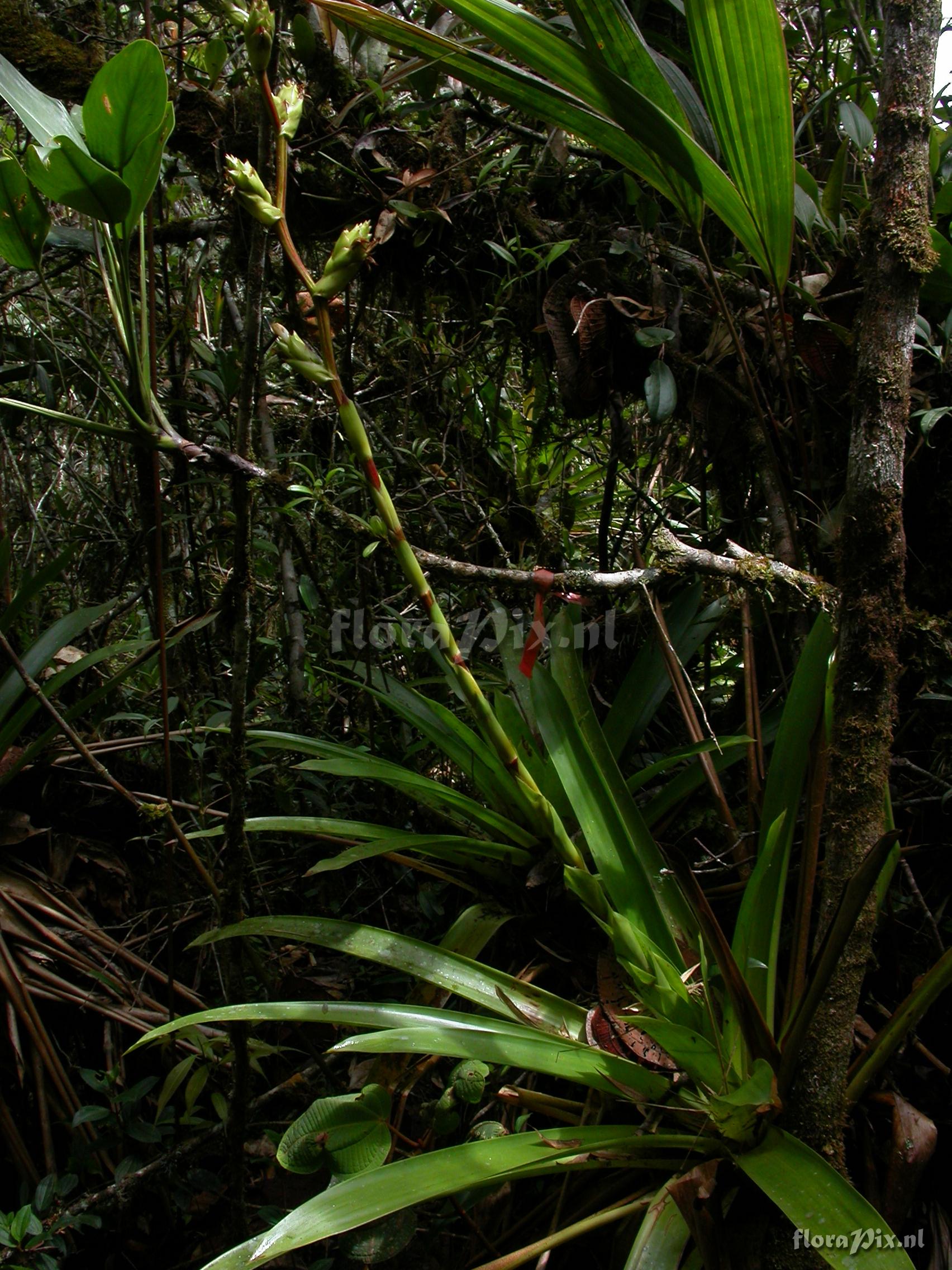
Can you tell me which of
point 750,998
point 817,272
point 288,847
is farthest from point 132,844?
point 817,272

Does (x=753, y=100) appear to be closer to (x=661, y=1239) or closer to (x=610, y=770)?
(x=610, y=770)

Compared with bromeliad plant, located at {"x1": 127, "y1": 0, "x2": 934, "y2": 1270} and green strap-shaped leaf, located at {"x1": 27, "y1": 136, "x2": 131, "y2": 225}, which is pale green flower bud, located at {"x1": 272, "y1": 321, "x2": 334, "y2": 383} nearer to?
bromeliad plant, located at {"x1": 127, "y1": 0, "x2": 934, "y2": 1270}

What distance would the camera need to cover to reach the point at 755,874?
78 centimetres

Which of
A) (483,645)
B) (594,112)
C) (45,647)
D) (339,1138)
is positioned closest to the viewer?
(339,1138)

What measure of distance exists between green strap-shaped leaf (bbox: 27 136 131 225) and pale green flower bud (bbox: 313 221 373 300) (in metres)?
0.21

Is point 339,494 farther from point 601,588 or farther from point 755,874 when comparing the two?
point 755,874

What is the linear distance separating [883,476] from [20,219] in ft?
2.76

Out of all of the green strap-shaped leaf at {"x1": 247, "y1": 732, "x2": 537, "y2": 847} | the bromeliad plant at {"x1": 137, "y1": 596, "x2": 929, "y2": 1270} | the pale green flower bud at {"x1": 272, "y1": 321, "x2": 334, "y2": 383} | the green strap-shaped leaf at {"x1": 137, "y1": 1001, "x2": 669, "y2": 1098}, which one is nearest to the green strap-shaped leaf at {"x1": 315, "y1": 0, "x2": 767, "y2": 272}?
the pale green flower bud at {"x1": 272, "y1": 321, "x2": 334, "y2": 383}

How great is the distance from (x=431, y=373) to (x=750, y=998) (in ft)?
4.24

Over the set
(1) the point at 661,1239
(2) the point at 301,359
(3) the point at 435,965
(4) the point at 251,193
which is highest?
(4) the point at 251,193

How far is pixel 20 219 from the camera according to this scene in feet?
2.35
